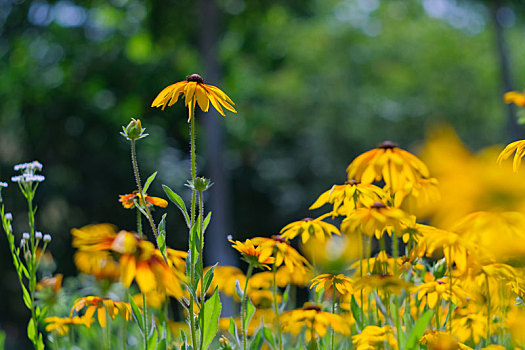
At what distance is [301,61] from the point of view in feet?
46.4

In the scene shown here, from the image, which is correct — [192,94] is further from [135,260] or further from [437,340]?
[437,340]

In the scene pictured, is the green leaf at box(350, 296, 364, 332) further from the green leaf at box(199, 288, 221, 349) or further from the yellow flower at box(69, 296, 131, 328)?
the yellow flower at box(69, 296, 131, 328)

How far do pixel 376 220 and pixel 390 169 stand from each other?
16 cm

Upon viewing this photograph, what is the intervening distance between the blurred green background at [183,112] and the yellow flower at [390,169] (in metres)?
7.07

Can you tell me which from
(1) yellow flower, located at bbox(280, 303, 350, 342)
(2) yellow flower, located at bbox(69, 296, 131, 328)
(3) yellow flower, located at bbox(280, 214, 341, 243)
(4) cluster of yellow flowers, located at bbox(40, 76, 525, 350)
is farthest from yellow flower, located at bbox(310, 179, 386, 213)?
(2) yellow flower, located at bbox(69, 296, 131, 328)

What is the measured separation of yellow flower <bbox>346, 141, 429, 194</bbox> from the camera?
3.77 feet

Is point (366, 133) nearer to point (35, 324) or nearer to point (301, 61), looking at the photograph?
point (301, 61)

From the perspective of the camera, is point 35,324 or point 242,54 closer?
point 35,324

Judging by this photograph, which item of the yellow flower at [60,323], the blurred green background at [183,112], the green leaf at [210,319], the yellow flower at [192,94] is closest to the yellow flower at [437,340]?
the green leaf at [210,319]

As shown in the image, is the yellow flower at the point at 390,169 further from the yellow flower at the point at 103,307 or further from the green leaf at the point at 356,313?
the yellow flower at the point at 103,307

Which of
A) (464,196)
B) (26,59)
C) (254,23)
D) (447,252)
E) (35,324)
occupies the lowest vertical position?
(35,324)

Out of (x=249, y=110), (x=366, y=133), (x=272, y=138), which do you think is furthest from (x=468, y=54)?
(x=249, y=110)

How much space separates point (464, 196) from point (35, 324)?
47.5 inches

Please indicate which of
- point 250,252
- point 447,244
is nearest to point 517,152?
point 447,244
